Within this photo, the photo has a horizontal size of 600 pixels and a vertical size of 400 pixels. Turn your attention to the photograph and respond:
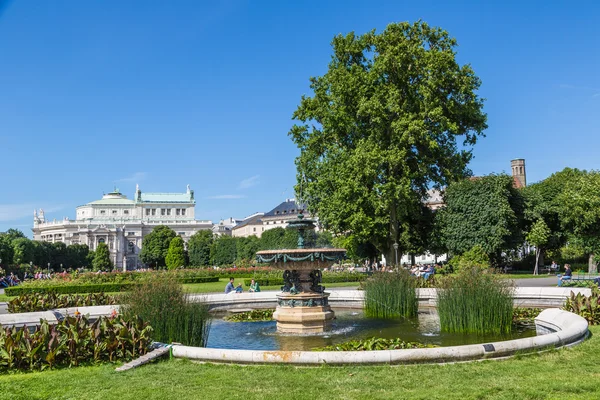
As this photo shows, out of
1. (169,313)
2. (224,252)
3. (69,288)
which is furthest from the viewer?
(224,252)

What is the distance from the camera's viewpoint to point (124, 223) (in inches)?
5477

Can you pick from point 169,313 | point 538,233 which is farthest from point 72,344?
point 538,233

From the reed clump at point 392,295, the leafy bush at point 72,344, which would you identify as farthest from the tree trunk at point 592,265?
the leafy bush at point 72,344

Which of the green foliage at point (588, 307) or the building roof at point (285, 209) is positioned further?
the building roof at point (285, 209)

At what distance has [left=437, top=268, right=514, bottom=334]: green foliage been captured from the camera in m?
11.0

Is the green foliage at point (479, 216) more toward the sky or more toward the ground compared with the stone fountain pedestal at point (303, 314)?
more toward the sky

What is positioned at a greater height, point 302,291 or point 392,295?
point 302,291

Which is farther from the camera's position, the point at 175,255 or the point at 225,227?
the point at 225,227

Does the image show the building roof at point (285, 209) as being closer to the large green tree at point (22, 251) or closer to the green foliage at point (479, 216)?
the large green tree at point (22, 251)

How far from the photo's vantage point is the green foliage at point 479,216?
126 feet

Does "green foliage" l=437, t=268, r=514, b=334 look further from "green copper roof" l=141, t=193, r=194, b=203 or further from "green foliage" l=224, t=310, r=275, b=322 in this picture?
"green copper roof" l=141, t=193, r=194, b=203

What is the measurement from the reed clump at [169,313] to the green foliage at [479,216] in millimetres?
30989

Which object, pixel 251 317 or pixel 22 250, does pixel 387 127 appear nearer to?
pixel 251 317

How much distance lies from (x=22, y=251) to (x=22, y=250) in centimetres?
30
